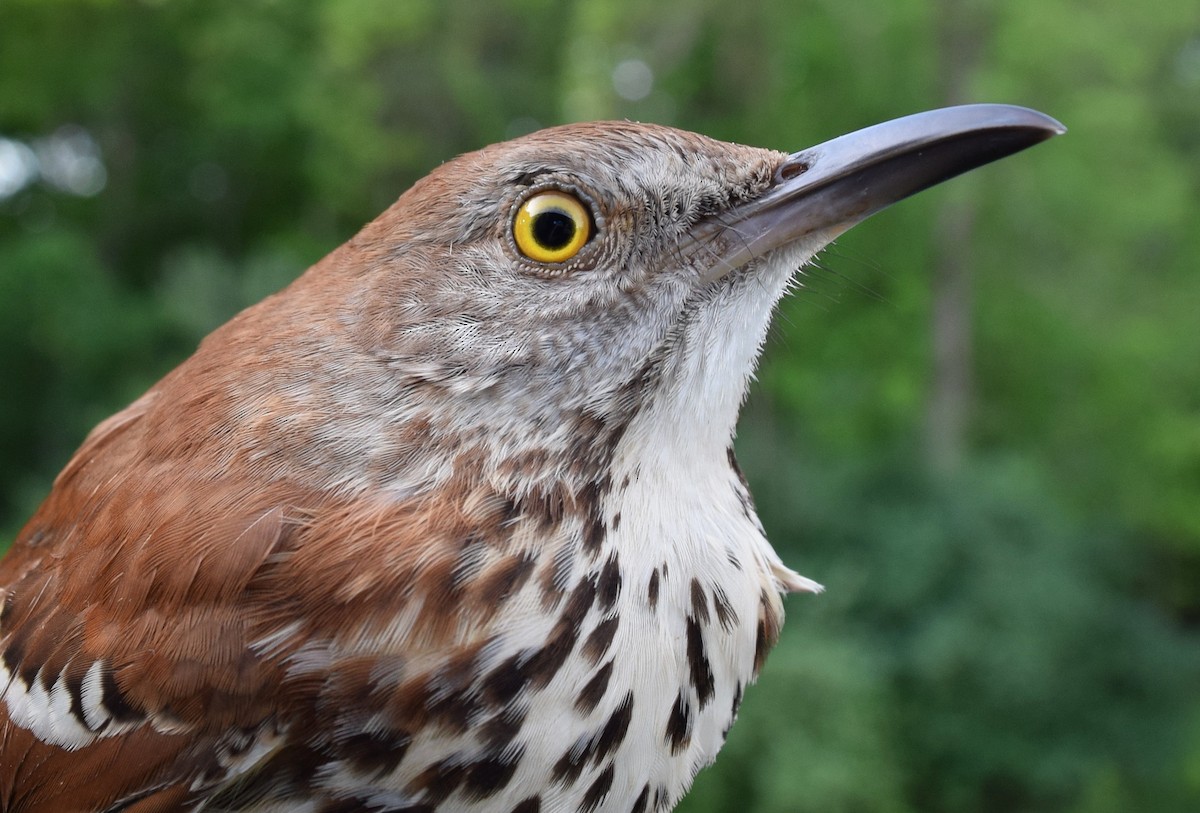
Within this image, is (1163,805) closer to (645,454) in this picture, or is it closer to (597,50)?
(597,50)

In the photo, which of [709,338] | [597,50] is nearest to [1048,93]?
[597,50]

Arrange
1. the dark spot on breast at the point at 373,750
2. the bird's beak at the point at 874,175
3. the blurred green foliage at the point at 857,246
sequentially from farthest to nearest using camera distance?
the blurred green foliage at the point at 857,246, the bird's beak at the point at 874,175, the dark spot on breast at the point at 373,750

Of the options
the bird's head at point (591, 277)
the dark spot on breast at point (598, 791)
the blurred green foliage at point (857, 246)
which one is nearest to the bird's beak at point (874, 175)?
the bird's head at point (591, 277)

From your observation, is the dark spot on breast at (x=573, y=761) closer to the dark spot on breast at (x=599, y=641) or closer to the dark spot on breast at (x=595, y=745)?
the dark spot on breast at (x=595, y=745)

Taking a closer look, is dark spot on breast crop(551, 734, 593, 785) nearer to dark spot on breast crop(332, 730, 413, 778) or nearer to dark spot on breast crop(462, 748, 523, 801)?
dark spot on breast crop(462, 748, 523, 801)

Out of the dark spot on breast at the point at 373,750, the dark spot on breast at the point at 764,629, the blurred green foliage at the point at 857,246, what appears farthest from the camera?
the blurred green foliage at the point at 857,246

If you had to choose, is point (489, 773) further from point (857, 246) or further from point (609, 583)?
point (857, 246)
